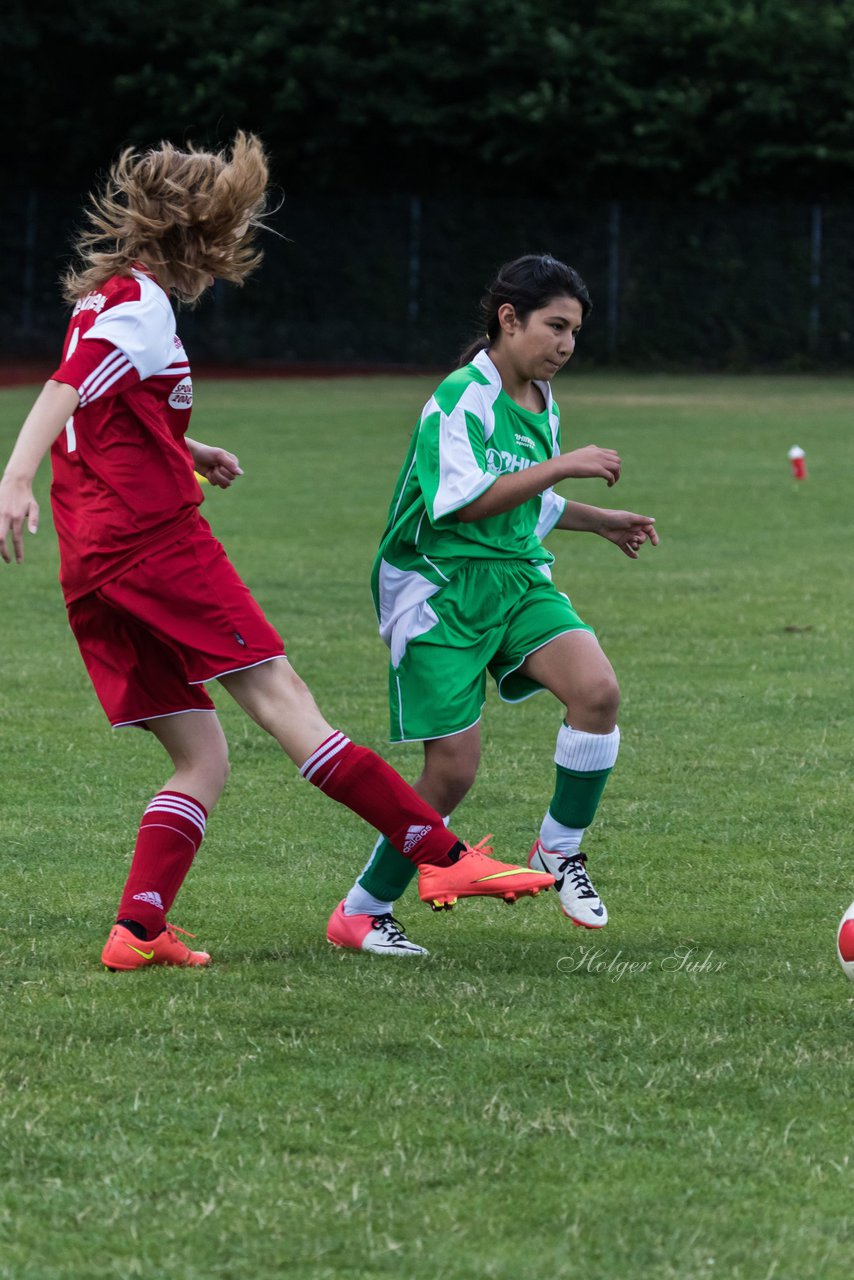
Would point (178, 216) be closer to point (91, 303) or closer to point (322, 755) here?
point (91, 303)

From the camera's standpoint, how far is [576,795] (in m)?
4.70

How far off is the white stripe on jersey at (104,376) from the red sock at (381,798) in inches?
35.7

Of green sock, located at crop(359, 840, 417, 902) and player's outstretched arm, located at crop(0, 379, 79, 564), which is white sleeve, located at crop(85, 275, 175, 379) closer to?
player's outstretched arm, located at crop(0, 379, 79, 564)

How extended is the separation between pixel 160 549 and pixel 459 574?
2.68ft

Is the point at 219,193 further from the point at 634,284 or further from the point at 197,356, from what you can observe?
the point at 197,356

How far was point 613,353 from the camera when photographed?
3225 cm

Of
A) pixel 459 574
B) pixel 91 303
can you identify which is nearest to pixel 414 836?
pixel 459 574

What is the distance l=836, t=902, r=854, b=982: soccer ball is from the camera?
4.04 m

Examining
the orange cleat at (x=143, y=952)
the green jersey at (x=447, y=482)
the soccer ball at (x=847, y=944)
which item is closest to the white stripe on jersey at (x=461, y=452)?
the green jersey at (x=447, y=482)

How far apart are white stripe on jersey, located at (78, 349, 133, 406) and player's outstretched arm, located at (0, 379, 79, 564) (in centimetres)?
3

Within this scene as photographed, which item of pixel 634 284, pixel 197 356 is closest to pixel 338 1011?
pixel 634 284

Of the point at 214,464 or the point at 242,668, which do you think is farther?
the point at 214,464

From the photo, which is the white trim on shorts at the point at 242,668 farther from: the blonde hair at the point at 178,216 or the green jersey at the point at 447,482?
the blonde hair at the point at 178,216

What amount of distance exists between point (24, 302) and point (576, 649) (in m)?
30.8
